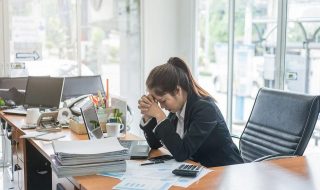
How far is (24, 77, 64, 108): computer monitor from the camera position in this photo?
348 centimetres

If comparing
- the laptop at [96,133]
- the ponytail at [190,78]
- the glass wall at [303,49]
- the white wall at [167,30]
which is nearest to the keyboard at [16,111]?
the laptop at [96,133]

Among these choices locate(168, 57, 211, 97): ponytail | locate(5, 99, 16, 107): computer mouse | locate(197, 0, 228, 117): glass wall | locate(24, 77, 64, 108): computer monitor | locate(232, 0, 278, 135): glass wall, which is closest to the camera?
locate(168, 57, 211, 97): ponytail

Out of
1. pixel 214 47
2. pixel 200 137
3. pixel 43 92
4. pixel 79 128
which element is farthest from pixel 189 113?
pixel 214 47

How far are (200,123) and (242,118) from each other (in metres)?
2.88

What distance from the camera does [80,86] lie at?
3.96m

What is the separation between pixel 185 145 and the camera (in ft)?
6.49

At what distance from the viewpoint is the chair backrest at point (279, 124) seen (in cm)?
231

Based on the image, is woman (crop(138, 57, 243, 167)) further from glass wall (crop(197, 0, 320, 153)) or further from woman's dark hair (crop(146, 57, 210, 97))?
glass wall (crop(197, 0, 320, 153))

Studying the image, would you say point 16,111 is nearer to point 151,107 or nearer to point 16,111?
point 16,111

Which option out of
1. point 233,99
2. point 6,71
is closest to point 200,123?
point 233,99

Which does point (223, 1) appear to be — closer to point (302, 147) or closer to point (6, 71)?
point (6, 71)

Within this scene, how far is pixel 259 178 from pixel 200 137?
42 cm

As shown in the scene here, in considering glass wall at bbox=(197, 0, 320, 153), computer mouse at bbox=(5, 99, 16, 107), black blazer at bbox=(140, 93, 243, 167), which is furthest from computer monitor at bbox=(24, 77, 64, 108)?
glass wall at bbox=(197, 0, 320, 153)

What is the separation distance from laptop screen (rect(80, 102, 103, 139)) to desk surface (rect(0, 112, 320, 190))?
67 centimetres
